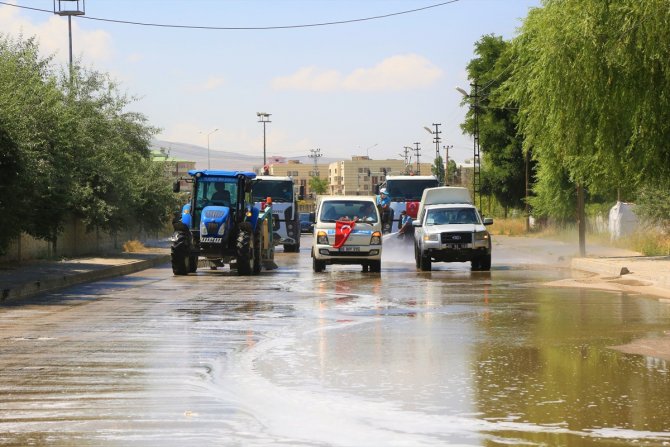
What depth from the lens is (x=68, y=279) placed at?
2862cm

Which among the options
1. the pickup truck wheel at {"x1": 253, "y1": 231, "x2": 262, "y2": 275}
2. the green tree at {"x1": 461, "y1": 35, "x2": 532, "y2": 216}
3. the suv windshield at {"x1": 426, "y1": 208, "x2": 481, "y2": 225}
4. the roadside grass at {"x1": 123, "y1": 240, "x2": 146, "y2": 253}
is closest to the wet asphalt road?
the pickup truck wheel at {"x1": 253, "y1": 231, "x2": 262, "y2": 275}

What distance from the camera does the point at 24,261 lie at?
36.2 m

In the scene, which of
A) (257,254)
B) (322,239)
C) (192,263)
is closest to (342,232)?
(322,239)

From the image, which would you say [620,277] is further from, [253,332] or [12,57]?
[12,57]

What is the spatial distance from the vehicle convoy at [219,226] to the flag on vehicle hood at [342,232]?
2278 mm

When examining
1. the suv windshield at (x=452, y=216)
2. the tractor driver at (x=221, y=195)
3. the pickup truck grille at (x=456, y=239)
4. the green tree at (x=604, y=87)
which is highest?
the green tree at (x=604, y=87)

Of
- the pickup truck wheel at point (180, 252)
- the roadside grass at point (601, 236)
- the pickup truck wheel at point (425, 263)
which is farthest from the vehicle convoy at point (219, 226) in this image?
the roadside grass at point (601, 236)

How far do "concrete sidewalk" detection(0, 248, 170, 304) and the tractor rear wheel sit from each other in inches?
151

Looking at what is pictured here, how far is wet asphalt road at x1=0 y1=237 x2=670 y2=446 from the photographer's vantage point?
858 cm

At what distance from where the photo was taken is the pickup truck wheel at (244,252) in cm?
3131

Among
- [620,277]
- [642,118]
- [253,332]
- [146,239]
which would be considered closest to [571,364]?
[253,332]

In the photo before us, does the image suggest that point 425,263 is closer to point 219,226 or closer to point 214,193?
point 219,226

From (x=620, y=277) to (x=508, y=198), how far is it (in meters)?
50.9

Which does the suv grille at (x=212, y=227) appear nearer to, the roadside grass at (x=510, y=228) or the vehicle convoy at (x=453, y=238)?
the vehicle convoy at (x=453, y=238)
